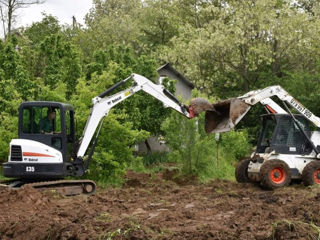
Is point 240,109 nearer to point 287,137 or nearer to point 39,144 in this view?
point 287,137

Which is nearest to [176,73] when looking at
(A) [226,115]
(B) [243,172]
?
(B) [243,172]

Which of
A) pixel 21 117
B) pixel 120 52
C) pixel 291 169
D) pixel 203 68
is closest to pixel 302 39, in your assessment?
pixel 203 68

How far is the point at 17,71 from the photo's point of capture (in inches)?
890

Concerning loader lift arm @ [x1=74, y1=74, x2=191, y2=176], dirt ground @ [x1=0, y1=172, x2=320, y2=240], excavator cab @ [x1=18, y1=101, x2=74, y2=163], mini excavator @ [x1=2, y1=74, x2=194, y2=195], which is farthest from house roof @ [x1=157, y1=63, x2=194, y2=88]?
excavator cab @ [x1=18, y1=101, x2=74, y2=163]

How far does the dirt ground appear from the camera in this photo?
846 cm

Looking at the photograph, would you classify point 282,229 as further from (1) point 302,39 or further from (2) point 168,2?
(2) point 168,2

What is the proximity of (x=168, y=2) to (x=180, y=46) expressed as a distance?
14173 millimetres

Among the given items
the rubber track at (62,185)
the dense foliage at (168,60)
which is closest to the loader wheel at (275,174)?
the dense foliage at (168,60)

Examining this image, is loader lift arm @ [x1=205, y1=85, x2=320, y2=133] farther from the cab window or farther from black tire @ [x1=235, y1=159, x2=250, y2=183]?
the cab window

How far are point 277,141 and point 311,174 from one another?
4.79 ft

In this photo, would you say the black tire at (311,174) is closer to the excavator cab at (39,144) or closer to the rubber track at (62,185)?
the rubber track at (62,185)

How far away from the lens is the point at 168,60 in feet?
138

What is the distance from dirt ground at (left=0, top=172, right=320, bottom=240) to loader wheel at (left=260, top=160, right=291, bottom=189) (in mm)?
434

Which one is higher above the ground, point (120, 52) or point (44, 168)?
point (120, 52)
